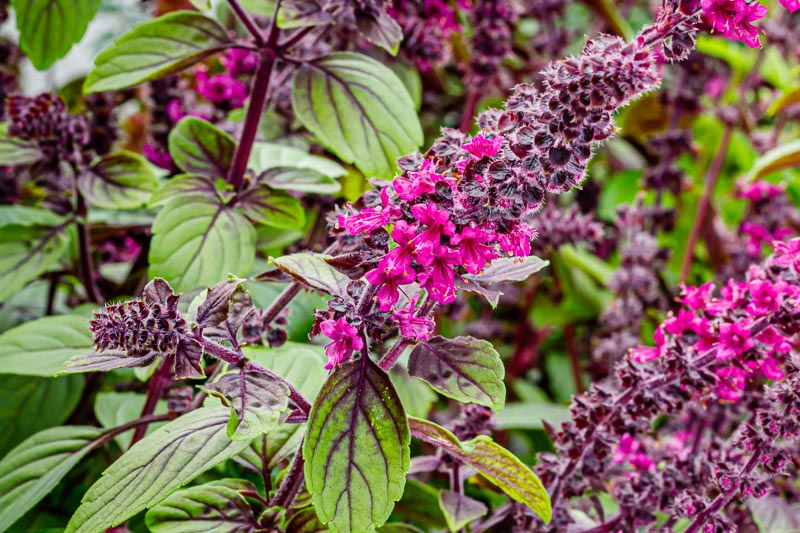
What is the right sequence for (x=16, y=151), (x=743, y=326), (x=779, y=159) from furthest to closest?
(x=779, y=159)
(x=16, y=151)
(x=743, y=326)

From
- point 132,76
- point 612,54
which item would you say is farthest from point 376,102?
point 612,54

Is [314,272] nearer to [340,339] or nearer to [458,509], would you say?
[340,339]

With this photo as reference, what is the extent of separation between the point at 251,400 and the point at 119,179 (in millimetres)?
500

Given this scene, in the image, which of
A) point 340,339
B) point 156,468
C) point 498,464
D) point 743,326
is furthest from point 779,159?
point 156,468

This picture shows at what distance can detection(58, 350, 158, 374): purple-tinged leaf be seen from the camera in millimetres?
579

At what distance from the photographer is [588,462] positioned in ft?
2.62

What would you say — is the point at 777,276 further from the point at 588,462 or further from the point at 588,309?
the point at 588,309

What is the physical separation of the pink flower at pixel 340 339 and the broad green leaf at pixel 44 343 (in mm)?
385

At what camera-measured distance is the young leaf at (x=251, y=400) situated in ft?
1.73

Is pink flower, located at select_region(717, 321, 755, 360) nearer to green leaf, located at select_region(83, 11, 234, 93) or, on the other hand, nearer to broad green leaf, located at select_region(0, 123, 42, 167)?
green leaf, located at select_region(83, 11, 234, 93)

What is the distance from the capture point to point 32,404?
3.13 ft

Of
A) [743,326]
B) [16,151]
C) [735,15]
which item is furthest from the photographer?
[16,151]

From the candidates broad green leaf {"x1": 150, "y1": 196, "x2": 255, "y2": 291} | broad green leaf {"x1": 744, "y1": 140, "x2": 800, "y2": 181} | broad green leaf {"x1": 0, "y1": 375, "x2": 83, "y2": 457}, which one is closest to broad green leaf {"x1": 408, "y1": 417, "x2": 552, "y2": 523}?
broad green leaf {"x1": 150, "y1": 196, "x2": 255, "y2": 291}

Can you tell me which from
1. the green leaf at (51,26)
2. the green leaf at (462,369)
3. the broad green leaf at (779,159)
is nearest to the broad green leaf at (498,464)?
the green leaf at (462,369)
